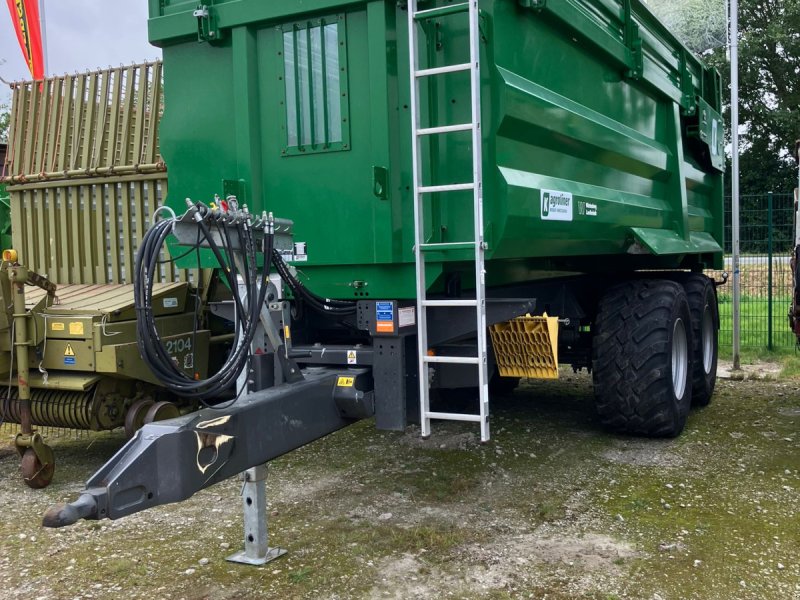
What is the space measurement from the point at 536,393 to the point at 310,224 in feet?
12.4

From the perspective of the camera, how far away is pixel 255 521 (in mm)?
3270

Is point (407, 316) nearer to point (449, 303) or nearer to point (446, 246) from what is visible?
point (449, 303)

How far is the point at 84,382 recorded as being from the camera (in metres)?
4.52

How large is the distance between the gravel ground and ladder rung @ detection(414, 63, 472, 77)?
2123mm

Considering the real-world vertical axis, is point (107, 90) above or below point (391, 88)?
above

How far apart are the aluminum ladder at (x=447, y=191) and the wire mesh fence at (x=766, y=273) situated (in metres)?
6.60

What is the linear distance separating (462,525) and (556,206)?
1.66m

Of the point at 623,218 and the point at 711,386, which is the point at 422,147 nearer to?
the point at 623,218

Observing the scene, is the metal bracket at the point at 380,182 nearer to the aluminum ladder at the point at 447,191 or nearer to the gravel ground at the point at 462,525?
the aluminum ladder at the point at 447,191

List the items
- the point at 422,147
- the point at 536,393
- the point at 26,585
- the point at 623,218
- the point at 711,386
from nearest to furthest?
the point at 26,585
the point at 422,147
the point at 623,218
the point at 711,386
the point at 536,393

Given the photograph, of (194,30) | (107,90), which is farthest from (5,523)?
(107,90)

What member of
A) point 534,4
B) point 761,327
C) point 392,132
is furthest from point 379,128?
point 761,327

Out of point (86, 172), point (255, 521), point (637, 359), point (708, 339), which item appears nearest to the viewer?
point (255, 521)

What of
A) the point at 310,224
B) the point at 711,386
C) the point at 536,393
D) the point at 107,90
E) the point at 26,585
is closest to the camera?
the point at 26,585
